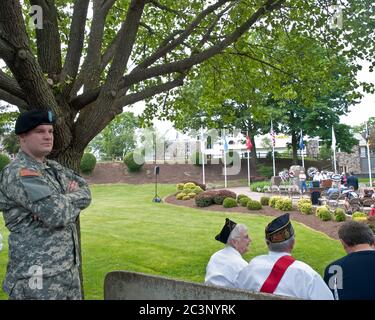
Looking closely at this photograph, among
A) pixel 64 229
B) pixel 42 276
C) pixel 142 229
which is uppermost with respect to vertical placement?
pixel 64 229

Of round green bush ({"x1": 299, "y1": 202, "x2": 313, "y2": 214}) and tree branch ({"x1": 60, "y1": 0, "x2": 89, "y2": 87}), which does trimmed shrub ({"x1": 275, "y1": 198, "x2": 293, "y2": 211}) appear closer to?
round green bush ({"x1": 299, "y1": 202, "x2": 313, "y2": 214})

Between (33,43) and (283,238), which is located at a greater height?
(33,43)

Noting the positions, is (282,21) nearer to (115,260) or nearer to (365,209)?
(115,260)

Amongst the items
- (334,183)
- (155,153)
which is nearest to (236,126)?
(155,153)

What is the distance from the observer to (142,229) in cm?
1467

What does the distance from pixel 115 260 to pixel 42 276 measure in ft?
22.5

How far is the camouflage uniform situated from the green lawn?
402 centimetres

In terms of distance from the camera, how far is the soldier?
Answer: 2.93 metres

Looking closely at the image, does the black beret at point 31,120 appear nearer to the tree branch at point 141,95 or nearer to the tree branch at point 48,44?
the tree branch at point 141,95

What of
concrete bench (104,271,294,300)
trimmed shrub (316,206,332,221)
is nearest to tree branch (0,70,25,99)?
concrete bench (104,271,294,300)

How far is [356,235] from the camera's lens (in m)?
3.70

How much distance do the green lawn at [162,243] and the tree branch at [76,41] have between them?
3758 millimetres

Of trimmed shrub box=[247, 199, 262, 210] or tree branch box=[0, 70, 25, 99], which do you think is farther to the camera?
trimmed shrub box=[247, 199, 262, 210]
